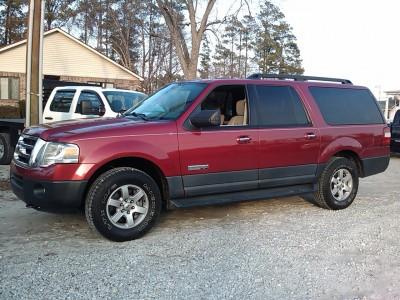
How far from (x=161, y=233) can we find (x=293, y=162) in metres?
2.10

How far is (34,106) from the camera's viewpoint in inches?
366

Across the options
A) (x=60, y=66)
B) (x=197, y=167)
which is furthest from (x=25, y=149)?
(x=60, y=66)

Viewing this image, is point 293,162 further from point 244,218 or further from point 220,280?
point 220,280

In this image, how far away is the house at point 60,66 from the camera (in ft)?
91.4

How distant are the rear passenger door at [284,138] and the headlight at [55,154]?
242 centimetres

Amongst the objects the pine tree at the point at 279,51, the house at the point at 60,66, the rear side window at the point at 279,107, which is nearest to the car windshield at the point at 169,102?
the rear side window at the point at 279,107

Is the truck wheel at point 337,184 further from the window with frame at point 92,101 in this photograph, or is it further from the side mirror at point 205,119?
the window with frame at point 92,101

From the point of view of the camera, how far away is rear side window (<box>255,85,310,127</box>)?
6223mm

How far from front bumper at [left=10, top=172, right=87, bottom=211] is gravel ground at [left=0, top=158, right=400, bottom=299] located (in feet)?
1.43

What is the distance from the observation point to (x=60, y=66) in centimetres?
2902

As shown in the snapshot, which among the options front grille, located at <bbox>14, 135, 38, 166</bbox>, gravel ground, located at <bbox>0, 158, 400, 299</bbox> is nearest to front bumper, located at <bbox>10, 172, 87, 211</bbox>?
front grille, located at <bbox>14, 135, 38, 166</bbox>

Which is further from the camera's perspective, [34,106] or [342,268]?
[34,106]

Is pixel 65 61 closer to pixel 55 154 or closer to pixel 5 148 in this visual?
pixel 5 148

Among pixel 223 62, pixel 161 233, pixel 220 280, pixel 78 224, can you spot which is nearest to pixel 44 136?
pixel 78 224
